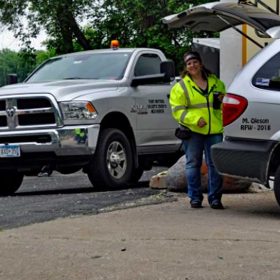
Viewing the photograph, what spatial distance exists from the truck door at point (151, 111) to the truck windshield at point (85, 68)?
0.28m

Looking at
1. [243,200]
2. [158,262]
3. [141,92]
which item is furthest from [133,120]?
[158,262]

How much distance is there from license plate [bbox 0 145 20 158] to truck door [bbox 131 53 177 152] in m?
1.78

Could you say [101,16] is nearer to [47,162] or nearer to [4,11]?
[4,11]

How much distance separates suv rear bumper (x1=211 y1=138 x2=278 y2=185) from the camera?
27.3ft

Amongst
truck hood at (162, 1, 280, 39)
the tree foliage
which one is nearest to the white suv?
truck hood at (162, 1, 280, 39)

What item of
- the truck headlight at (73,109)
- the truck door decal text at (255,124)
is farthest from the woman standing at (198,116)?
the truck headlight at (73,109)

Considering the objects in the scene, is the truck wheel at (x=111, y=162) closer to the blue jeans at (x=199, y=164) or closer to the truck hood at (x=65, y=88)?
the truck hood at (x=65, y=88)

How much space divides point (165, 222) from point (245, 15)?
7.72 ft

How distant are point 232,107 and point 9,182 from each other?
16.9 feet

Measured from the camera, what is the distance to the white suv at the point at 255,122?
8.26 metres

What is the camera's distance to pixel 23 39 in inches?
1124

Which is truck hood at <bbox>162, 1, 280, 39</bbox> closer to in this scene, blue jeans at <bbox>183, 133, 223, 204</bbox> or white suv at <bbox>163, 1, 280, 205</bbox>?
white suv at <bbox>163, 1, 280, 205</bbox>

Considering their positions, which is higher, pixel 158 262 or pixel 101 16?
pixel 101 16

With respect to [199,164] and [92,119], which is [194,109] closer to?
[199,164]
